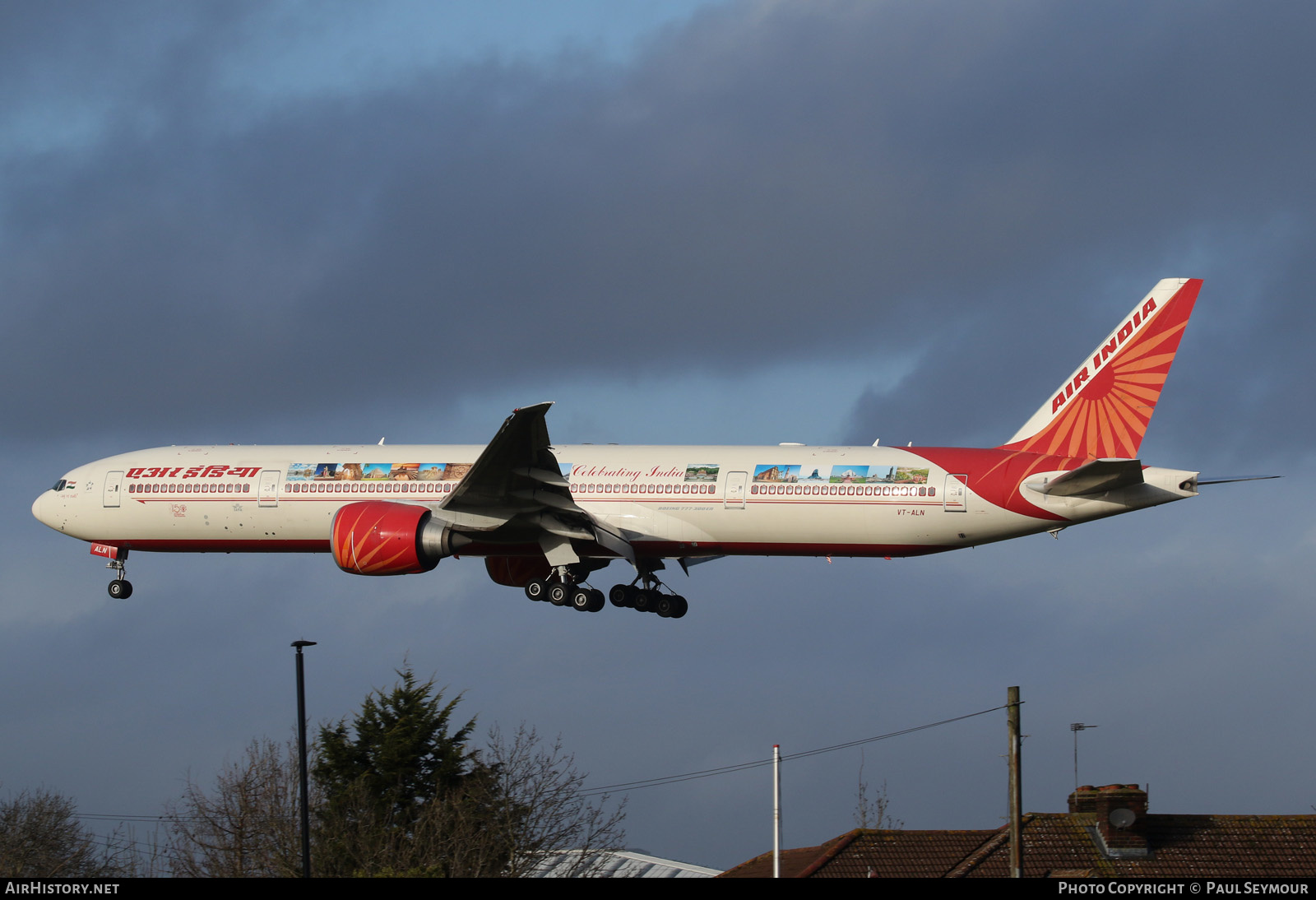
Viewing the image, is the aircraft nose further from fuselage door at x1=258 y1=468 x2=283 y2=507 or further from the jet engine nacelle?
the jet engine nacelle

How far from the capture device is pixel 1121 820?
4288 cm

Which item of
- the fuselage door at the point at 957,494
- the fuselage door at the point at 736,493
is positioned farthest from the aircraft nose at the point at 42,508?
the fuselage door at the point at 957,494

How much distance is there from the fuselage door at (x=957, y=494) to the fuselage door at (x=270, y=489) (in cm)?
1990

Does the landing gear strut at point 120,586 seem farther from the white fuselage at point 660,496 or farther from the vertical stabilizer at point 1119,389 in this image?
the vertical stabilizer at point 1119,389

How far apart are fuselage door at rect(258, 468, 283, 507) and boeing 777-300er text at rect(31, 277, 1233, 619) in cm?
5

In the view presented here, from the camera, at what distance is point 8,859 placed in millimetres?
Result: 56781

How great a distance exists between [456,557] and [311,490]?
4827mm

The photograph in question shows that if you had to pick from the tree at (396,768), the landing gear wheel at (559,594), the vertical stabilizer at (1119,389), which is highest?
the vertical stabilizer at (1119,389)

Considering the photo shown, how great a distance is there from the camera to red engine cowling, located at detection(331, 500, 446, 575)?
4534cm

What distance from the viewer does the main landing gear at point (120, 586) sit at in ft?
176

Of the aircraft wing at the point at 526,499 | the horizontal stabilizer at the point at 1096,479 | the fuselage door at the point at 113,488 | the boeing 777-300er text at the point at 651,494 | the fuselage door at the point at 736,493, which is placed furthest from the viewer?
the fuselage door at the point at 113,488

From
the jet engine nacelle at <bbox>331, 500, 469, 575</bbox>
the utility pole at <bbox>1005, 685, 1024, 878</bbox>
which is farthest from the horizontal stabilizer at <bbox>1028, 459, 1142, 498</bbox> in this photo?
the jet engine nacelle at <bbox>331, 500, 469, 575</bbox>

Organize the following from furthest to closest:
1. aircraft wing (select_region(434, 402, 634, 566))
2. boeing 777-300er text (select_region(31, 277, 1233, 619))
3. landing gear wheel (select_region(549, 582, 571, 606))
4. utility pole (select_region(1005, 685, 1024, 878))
→ landing gear wheel (select_region(549, 582, 571, 606)) < boeing 777-300er text (select_region(31, 277, 1233, 619)) < aircraft wing (select_region(434, 402, 634, 566)) < utility pole (select_region(1005, 685, 1024, 878))

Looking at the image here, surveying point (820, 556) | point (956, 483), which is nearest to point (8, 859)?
point (820, 556)
